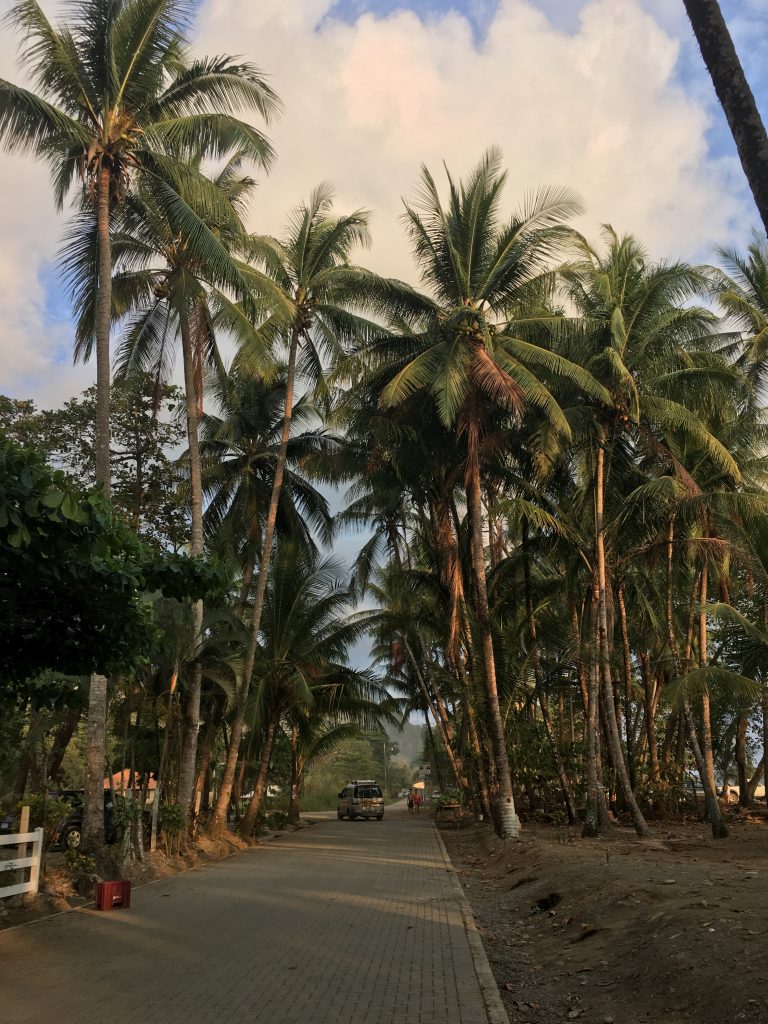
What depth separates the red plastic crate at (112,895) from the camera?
9945mm

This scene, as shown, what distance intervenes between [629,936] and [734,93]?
7204mm

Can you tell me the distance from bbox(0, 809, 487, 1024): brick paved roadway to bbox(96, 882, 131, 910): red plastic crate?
16cm

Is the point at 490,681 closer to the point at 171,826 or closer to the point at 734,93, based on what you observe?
the point at 171,826

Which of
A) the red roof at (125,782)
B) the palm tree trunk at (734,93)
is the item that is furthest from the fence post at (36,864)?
the palm tree trunk at (734,93)

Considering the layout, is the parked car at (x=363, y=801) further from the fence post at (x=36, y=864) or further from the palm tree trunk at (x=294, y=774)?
the fence post at (x=36, y=864)

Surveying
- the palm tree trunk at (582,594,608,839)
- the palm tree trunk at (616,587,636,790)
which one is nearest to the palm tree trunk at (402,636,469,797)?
the palm tree trunk at (616,587,636,790)

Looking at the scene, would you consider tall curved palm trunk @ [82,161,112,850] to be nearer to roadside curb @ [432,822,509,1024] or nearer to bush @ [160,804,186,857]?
bush @ [160,804,186,857]

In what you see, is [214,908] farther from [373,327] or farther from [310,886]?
[373,327]

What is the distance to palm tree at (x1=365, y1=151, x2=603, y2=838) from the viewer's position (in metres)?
17.8

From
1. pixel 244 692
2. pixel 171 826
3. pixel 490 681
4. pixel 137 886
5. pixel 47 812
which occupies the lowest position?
pixel 137 886

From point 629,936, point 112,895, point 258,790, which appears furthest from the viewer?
point 258,790

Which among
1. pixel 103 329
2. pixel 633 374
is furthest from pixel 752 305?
pixel 103 329

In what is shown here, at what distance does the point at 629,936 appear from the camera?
7.73 m

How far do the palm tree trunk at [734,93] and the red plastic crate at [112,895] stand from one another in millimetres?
9934
